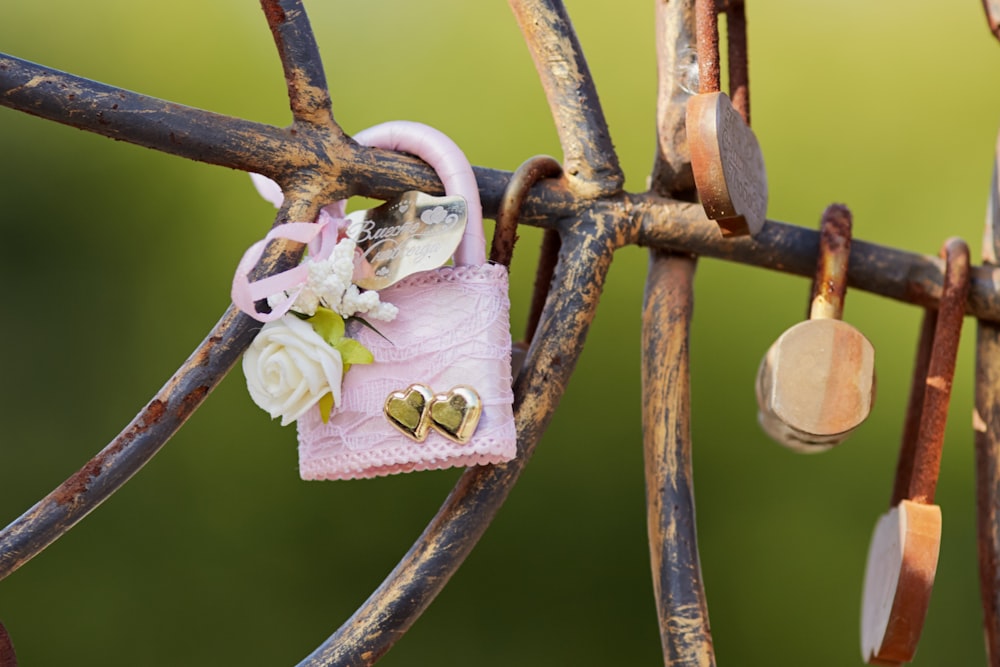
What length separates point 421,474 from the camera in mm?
1385

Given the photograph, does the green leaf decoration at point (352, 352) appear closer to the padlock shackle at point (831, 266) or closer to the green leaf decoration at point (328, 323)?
the green leaf decoration at point (328, 323)

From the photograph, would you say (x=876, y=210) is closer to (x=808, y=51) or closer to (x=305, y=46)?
(x=808, y=51)

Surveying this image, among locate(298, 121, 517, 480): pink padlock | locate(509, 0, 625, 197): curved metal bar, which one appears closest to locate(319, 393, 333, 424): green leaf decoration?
locate(298, 121, 517, 480): pink padlock

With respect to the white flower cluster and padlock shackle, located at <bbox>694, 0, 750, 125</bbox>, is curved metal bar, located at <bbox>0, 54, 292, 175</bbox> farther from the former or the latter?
padlock shackle, located at <bbox>694, 0, 750, 125</bbox>

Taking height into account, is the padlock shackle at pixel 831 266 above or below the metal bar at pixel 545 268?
above

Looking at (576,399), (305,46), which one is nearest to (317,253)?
(305,46)

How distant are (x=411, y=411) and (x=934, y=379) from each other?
7.3 inches

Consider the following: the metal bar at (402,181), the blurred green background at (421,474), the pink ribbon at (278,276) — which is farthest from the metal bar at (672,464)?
the blurred green background at (421,474)

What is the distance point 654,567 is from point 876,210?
1080 mm

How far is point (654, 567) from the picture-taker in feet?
1.22

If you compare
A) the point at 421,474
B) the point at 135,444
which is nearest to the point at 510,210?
the point at 135,444

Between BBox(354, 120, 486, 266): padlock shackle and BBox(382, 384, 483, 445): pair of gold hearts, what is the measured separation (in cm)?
4

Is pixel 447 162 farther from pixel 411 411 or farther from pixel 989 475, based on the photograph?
pixel 989 475

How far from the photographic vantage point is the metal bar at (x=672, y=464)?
1.18ft
